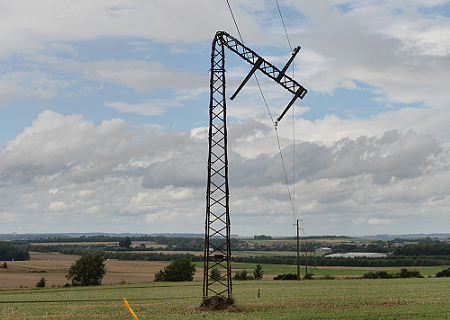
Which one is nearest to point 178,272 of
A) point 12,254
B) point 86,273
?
point 86,273

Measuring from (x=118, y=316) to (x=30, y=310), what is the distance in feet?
32.2

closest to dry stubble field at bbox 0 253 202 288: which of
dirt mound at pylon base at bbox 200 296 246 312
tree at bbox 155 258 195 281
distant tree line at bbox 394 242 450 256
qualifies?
tree at bbox 155 258 195 281

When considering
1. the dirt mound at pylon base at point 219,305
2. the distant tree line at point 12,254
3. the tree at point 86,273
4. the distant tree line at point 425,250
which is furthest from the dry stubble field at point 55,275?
the distant tree line at point 425,250

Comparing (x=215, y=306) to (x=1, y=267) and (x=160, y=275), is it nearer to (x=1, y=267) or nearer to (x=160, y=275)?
(x=160, y=275)

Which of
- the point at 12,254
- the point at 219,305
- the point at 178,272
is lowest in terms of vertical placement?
the point at 12,254

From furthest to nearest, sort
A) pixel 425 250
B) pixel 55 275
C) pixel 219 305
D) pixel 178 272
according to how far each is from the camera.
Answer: pixel 425 250
pixel 55 275
pixel 178 272
pixel 219 305

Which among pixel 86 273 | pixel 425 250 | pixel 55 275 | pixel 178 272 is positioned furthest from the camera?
pixel 425 250

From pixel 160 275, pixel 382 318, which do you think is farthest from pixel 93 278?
pixel 382 318

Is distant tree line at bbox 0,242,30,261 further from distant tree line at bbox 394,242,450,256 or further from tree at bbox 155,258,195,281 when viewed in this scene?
distant tree line at bbox 394,242,450,256

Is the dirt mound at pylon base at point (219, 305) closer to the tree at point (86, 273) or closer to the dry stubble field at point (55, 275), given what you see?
the dry stubble field at point (55, 275)

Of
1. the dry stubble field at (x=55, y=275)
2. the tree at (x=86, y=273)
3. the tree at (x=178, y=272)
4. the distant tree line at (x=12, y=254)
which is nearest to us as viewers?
the tree at (x=86, y=273)

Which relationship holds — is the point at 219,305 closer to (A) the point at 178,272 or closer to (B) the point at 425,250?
(A) the point at 178,272

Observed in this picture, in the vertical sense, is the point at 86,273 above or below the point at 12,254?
above

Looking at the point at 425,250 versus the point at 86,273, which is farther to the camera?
the point at 425,250
